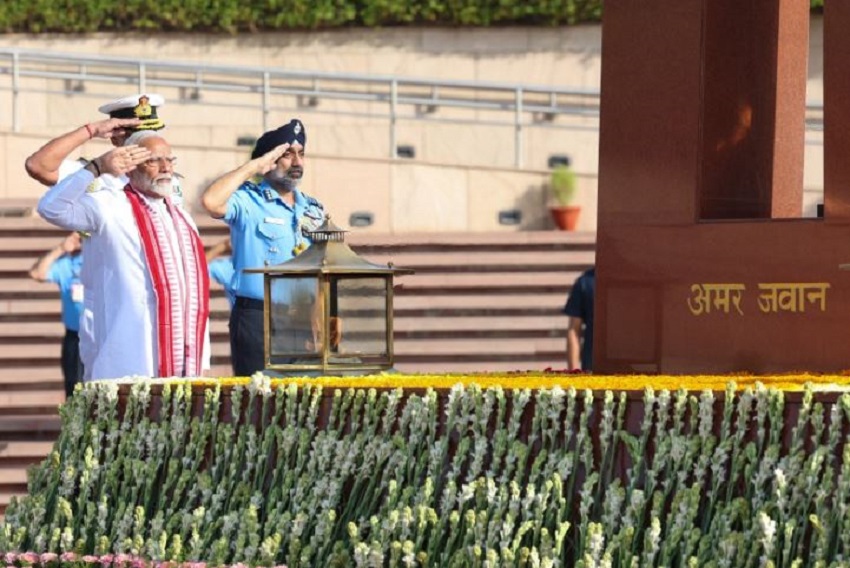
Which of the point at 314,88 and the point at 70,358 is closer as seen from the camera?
the point at 70,358

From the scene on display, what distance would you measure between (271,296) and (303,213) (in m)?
1.96

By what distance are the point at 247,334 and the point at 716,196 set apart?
2.53m

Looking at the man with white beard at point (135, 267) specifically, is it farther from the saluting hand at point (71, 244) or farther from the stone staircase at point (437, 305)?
the stone staircase at point (437, 305)

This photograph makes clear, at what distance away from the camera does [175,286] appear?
354 inches

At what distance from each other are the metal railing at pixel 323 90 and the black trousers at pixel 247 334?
11356 millimetres

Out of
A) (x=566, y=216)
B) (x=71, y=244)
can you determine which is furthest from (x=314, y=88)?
(x=71, y=244)

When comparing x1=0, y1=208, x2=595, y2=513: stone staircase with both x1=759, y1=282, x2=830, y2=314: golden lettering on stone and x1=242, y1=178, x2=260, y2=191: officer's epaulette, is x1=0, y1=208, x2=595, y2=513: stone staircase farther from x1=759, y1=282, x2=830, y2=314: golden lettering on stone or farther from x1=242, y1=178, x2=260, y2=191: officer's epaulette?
x1=759, y1=282, x2=830, y2=314: golden lettering on stone

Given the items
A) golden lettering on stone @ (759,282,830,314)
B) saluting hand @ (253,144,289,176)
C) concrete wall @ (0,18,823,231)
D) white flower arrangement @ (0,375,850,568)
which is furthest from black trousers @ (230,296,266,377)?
concrete wall @ (0,18,823,231)

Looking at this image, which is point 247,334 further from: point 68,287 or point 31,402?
point 31,402

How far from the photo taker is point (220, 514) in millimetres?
7336

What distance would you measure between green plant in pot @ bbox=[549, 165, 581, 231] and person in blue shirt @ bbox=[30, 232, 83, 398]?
6867mm

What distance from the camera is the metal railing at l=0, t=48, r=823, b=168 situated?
72.7 ft

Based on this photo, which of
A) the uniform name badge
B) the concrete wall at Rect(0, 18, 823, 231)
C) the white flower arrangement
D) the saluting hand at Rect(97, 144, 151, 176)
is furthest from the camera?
the concrete wall at Rect(0, 18, 823, 231)

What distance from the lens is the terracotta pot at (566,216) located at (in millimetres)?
20312
